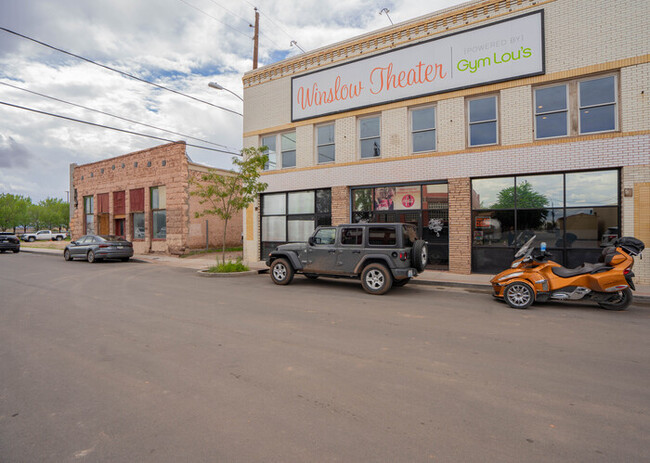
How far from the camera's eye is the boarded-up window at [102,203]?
27.1 metres

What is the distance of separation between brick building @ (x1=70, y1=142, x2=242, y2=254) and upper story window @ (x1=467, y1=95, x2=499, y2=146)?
16106mm

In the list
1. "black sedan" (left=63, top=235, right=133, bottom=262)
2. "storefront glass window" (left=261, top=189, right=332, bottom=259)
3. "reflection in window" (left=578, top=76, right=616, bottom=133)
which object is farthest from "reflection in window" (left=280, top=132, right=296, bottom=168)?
"reflection in window" (left=578, top=76, right=616, bottom=133)

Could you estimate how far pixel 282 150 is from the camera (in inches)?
671

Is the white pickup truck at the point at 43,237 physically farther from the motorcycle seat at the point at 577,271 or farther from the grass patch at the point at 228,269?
the motorcycle seat at the point at 577,271

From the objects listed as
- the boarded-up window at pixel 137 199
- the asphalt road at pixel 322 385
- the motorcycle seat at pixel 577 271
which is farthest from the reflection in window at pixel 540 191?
the boarded-up window at pixel 137 199

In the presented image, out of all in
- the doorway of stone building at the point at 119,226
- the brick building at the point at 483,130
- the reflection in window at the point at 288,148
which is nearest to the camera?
the brick building at the point at 483,130

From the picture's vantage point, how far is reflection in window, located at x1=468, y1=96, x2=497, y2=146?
12445mm

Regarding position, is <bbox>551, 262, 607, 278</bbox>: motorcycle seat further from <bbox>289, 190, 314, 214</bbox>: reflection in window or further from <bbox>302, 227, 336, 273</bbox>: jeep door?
<bbox>289, 190, 314, 214</bbox>: reflection in window

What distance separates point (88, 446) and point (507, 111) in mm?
13454

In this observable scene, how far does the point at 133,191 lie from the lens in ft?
81.4

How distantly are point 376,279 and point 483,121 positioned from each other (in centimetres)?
729

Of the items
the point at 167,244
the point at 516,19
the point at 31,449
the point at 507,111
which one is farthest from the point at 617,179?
the point at 167,244

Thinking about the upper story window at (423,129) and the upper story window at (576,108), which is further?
the upper story window at (423,129)

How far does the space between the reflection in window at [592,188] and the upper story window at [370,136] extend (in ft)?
21.9
